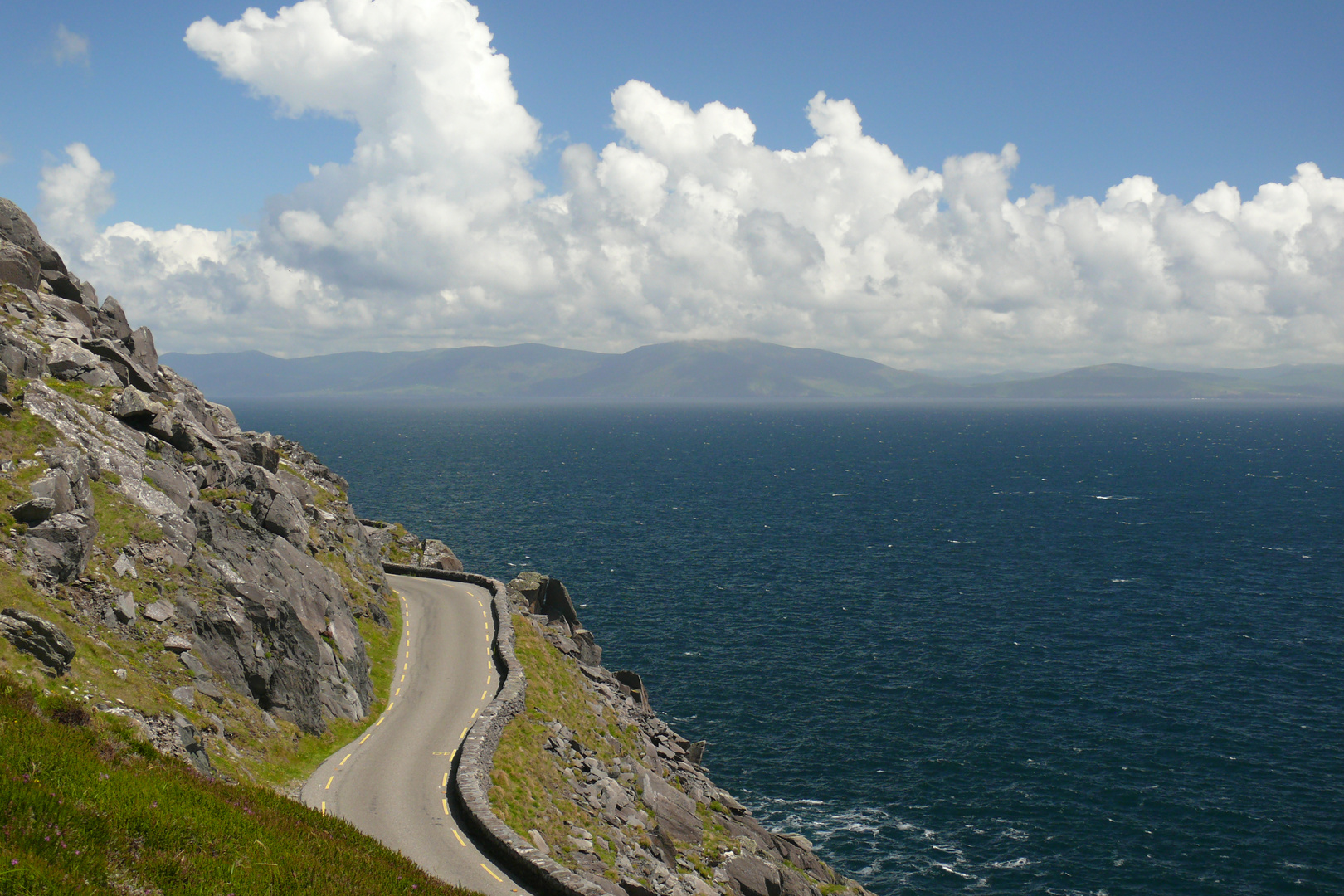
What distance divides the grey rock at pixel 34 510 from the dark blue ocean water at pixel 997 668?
38137 mm

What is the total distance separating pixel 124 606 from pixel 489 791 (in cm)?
1474

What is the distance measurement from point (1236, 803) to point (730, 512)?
9090 centimetres

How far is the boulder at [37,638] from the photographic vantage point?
21375mm

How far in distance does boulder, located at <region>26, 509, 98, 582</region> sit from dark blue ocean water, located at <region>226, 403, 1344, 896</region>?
1439 inches

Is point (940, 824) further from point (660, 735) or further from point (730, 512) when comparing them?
point (730, 512)

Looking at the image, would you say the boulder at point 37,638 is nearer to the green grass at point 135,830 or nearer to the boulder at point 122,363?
the green grass at point 135,830

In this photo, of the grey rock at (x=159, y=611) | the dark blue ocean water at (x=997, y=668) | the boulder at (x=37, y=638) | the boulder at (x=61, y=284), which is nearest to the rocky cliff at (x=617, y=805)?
the dark blue ocean water at (x=997, y=668)

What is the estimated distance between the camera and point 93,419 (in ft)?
114

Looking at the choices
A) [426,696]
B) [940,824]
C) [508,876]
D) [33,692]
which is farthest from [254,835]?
[940,824]

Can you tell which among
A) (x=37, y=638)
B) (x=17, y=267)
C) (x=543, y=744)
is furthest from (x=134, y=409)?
(x=543, y=744)

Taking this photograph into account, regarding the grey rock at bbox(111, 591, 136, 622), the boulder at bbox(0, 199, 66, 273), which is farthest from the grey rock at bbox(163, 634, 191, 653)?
the boulder at bbox(0, 199, 66, 273)

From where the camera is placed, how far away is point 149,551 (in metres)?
30.4

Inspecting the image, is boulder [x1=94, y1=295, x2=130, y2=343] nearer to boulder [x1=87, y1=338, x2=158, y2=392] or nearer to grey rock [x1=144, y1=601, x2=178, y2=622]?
boulder [x1=87, y1=338, x2=158, y2=392]

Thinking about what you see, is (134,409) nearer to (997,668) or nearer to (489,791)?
(489,791)
